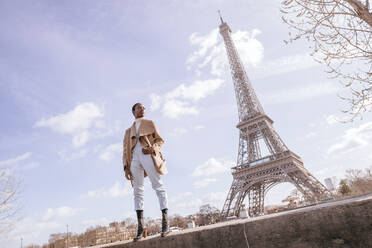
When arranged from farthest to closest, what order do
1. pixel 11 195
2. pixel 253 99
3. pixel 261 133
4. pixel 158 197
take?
pixel 253 99
pixel 261 133
pixel 11 195
pixel 158 197

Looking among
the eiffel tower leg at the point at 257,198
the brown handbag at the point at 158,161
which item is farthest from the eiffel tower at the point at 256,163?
the brown handbag at the point at 158,161

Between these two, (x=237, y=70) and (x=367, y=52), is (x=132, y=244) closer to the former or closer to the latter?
(x=367, y=52)

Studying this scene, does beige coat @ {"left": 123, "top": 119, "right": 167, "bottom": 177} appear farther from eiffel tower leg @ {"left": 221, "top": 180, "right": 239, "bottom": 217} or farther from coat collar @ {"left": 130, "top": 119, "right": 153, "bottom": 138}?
eiffel tower leg @ {"left": 221, "top": 180, "right": 239, "bottom": 217}

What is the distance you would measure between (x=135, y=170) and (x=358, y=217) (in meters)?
2.33

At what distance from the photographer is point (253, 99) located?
34.3 m

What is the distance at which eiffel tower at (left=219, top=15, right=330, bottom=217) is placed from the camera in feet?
78.9

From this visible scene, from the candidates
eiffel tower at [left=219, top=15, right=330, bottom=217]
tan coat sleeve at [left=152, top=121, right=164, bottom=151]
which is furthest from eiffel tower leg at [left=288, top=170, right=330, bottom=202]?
tan coat sleeve at [left=152, top=121, right=164, bottom=151]

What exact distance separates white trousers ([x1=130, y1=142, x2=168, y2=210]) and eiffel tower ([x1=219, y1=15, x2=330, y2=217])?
22.9 m

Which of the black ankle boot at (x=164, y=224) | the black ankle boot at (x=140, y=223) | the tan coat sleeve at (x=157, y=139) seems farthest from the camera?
the tan coat sleeve at (x=157, y=139)

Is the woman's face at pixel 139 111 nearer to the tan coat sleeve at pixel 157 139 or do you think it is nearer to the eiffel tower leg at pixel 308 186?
the tan coat sleeve at pixel 157 139

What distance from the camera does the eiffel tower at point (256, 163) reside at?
24047 mm

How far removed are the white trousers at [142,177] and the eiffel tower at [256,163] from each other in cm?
2286

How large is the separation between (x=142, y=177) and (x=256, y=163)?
26.0 m

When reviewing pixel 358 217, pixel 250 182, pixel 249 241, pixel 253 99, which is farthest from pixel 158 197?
pixel 253 99
